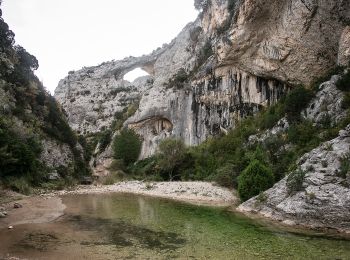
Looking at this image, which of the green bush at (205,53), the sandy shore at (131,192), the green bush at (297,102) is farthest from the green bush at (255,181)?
the green bush at (205,53)

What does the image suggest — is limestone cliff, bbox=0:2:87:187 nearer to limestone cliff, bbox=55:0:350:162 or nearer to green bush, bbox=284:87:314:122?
limestone cliff, bbox=55:0:350:162

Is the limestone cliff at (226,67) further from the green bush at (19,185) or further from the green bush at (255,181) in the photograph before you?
the green bush at (19,185)

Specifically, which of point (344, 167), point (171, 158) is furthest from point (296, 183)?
point (171, 158)

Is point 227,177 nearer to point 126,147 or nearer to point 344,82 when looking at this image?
point 344,82

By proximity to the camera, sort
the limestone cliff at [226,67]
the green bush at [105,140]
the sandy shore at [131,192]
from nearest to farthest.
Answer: the sandy shore at [131,192], the limestone cliff at [226,67], the green bush at [105,140]

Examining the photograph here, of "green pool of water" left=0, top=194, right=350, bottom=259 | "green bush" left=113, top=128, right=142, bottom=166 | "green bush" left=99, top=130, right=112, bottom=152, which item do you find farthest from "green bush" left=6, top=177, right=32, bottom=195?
"green bush" left=99, top=130, right=112, bottom=152

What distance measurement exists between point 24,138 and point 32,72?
18518mm

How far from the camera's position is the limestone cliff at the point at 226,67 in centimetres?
3872

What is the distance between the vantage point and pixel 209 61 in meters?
53.8

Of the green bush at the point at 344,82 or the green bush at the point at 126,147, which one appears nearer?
the green bush at the point at 344,82

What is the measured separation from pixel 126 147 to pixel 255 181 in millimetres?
37576

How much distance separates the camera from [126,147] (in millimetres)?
60031

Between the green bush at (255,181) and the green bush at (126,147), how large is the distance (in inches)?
1425

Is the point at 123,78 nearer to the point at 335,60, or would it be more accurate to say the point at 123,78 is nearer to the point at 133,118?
the point at 133,118
